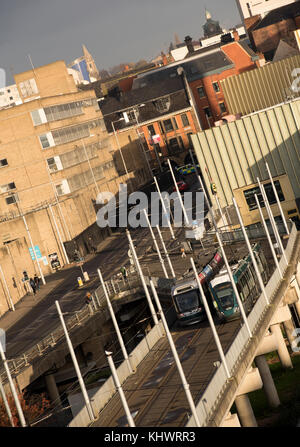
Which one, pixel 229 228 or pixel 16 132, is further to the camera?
pixel 16 132

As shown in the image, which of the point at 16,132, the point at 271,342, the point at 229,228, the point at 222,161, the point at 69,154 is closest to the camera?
the point at 271,342

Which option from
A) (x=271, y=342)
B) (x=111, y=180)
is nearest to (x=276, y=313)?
(x=271, y=342)

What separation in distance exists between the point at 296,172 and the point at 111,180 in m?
37.8

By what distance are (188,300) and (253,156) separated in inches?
1242

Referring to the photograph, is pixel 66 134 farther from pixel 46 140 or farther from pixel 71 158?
pixel 46 140

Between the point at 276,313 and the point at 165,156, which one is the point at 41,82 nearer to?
the point at 165,156

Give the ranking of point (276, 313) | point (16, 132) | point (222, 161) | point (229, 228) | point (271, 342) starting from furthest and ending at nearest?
point (16, 132), point (222, 161), point (229, 228), point (276, 313), point (271, 342)

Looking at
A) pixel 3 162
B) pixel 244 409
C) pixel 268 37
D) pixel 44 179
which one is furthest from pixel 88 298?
pixel 268 37

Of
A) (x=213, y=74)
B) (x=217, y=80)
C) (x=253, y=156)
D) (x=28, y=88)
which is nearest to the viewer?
(x=253, y=156)

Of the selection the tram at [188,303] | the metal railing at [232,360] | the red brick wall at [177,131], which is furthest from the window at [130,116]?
the metal railing at [232,360]

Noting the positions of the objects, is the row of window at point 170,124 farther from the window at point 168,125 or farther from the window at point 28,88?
the window at point 28,88

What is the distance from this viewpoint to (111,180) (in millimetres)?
102688

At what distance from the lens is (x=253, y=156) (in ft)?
236

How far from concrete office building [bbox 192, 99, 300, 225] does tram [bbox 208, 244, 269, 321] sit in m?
26.6
